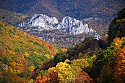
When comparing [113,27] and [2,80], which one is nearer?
[113,27]

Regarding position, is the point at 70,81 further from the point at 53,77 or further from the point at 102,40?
the point at 102,40

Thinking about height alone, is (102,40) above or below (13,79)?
above

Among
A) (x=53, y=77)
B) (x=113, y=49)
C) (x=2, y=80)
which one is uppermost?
(x=113, y=49)

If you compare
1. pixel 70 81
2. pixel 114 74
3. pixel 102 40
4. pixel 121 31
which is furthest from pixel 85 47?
pixel 114 74

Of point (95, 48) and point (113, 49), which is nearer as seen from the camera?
point (113, 49)

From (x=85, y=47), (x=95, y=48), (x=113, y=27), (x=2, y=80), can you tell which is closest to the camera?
(x=113, y=27)

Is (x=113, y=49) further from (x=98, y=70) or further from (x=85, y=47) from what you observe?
(x=85, y=47)

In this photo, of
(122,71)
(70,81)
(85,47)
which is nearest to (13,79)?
(85,47)

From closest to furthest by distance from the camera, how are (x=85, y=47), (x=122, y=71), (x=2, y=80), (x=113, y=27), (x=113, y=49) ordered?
(x=122, y=71) → (x=113, y=49) → (x=113, y=27) → (x=85, y=47) → (x=2, y=80)

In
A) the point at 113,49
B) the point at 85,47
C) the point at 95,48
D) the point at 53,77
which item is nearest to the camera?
the point at 113,49
